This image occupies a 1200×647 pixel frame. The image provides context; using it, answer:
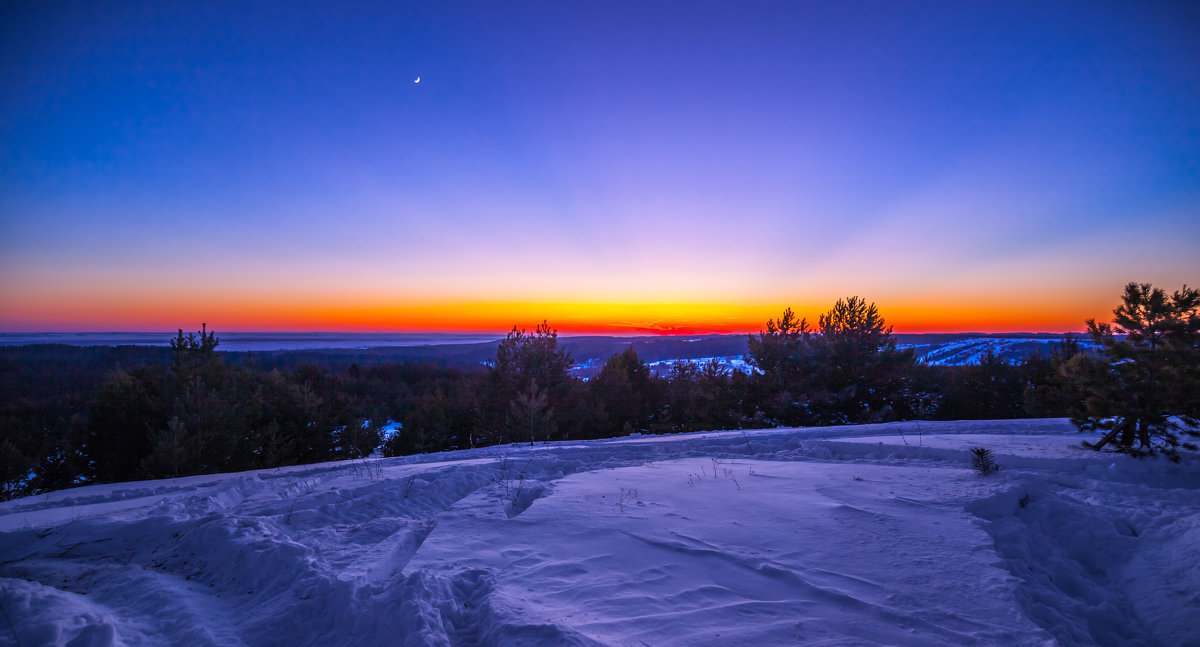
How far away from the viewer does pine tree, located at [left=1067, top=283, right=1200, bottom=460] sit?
22.8 feet

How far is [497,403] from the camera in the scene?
20641mm

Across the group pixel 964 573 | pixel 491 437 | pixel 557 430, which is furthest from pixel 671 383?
pixel 964 573

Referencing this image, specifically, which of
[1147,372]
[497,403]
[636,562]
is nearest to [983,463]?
[1147,372]

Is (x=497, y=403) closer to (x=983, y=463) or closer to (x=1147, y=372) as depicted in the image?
(x=983, y=463)

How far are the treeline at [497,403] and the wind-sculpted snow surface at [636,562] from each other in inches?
366

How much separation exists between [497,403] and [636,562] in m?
17.6

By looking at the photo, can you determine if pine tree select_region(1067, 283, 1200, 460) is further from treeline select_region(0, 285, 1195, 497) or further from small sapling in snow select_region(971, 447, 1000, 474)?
treeline select_region(0, 285, 1195, 497)

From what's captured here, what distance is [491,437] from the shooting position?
20.2 meters

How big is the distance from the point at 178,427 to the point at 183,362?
292cm

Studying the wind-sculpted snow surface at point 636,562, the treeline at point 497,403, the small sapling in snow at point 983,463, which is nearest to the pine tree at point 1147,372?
the wind-sculpted snow surface at point 636,562

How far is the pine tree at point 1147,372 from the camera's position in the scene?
22.8 feet

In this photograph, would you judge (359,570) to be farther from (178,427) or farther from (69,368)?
(69,368)

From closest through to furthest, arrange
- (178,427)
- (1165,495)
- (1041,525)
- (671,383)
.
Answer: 1. (1041,525)
2. (1165,495)
3. (178,427)
4. (671,383)

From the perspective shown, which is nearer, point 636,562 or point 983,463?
point 636,562
